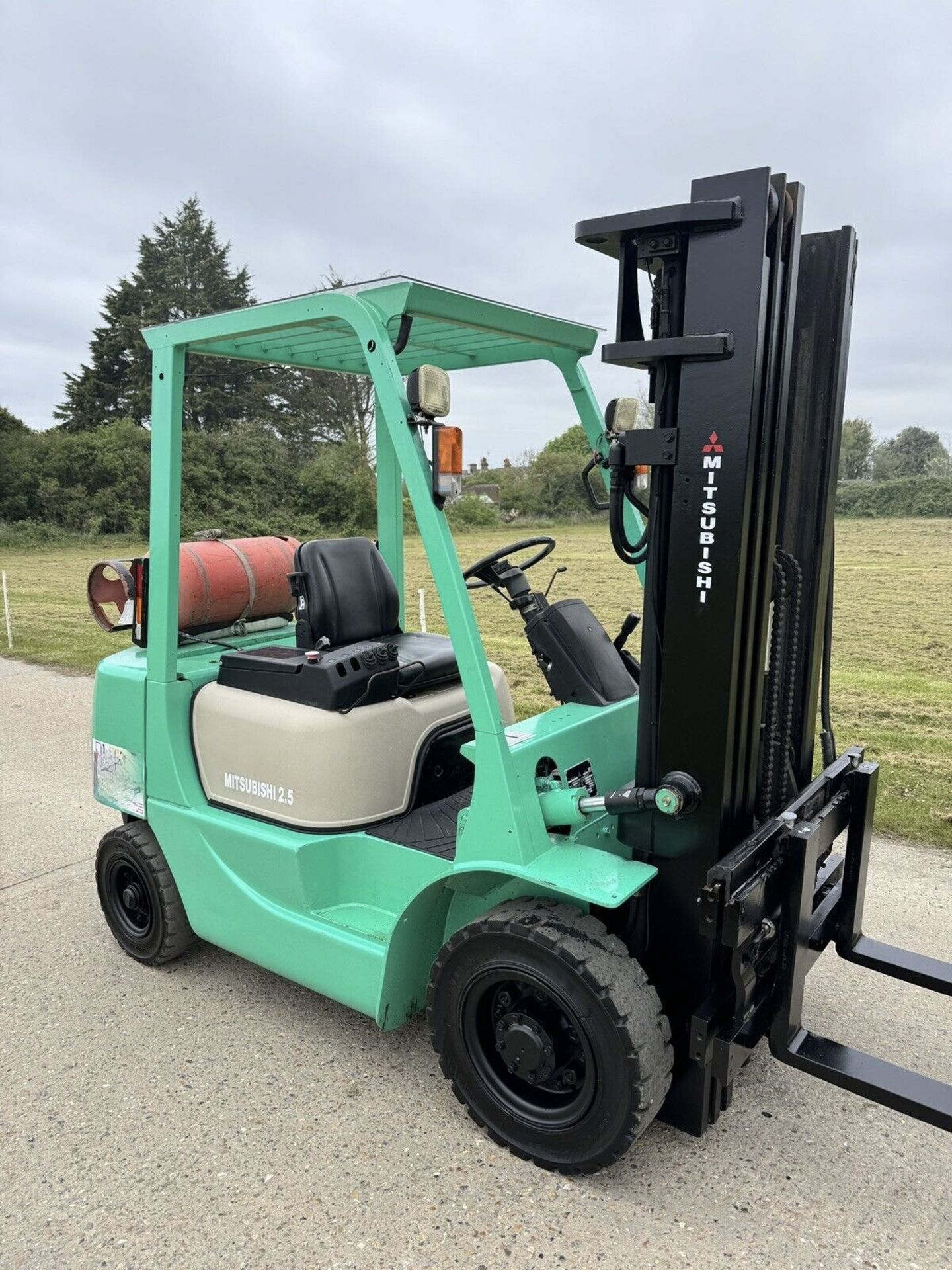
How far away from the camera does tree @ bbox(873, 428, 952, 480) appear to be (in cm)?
3844

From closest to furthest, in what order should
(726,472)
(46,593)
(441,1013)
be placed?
(726,472) < (441,1013) < (46,593)

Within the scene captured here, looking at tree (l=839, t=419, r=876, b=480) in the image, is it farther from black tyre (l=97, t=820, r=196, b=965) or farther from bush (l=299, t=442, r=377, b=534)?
black tyre (l=97, t=820, r=196, b=965)

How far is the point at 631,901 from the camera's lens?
289cm

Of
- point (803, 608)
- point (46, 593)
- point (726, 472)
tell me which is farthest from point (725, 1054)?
point (46, 593)

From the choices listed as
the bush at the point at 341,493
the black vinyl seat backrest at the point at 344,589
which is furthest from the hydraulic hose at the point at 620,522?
the bush at the point at 341,493


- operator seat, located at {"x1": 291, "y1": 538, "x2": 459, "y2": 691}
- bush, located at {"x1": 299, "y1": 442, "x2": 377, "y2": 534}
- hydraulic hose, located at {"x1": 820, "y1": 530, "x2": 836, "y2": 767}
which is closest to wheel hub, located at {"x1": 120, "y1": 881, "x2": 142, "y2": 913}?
operator seat, located at {"x1": 291, "y1": 538, "x2": 459, "y2": 691}

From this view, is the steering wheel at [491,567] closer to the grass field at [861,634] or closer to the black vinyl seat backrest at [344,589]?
the black vinyl seat backrest at [344,589]

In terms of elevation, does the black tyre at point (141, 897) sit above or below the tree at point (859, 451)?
below

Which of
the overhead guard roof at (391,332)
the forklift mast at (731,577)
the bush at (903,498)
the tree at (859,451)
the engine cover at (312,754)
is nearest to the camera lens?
the forklift mast at (731,577)

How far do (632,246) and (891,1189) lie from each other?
280 centimetres

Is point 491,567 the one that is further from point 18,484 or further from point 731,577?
point 18,484

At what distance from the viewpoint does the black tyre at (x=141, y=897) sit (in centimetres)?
384

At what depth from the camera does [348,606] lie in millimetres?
3857

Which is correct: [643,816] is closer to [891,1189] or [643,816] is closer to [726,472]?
[726,472]
